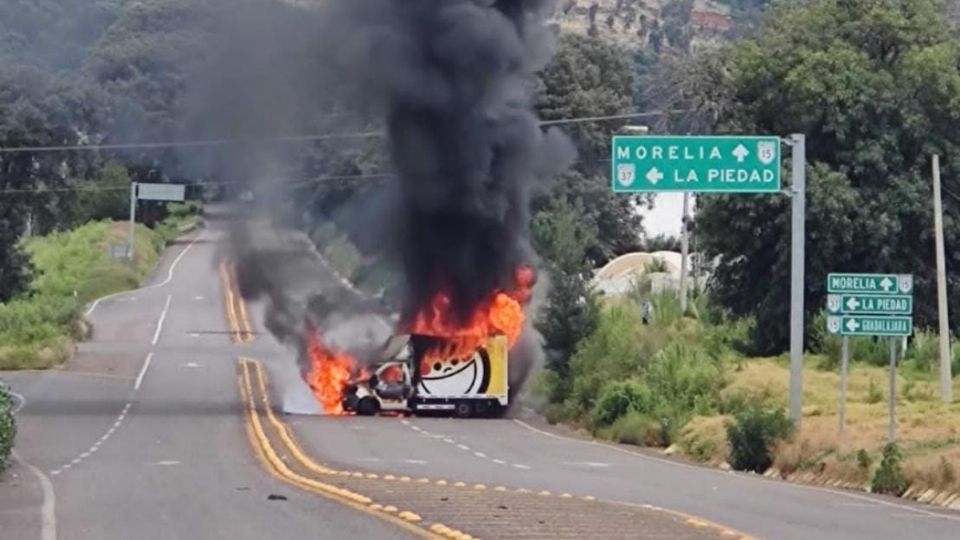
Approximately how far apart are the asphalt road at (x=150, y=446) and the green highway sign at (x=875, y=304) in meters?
11.3

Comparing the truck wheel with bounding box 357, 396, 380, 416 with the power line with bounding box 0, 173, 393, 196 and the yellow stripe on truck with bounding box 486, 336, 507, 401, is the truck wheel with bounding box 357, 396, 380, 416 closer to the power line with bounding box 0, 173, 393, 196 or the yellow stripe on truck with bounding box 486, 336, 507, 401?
the yellow stripe on truck with bounding box 486, 336, 507, 401

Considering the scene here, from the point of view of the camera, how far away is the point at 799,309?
4384 cm

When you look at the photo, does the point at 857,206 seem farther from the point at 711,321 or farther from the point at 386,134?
the point at 386,134

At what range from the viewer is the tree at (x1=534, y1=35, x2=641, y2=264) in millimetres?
97825

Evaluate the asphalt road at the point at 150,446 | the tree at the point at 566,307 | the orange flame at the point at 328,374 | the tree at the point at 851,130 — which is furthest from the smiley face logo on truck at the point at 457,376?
the tree at the point at 851,130

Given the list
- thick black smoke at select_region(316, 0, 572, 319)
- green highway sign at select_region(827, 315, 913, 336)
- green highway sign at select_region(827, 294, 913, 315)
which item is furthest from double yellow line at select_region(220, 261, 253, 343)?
green highway sign at select_region(827, 315, 913, 336)

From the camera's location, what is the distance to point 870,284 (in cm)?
3791

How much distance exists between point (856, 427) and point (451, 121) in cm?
1957

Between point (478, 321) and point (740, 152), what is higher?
point (740, 152)

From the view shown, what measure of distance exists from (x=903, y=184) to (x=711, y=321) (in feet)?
36.8

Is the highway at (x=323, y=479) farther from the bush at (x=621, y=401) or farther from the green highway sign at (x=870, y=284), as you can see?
the green highway sign at (x=870, y=284)

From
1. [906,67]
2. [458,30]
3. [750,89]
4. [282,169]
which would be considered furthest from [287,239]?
[906,67]

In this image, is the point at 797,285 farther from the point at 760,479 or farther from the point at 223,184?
the point at 223,184

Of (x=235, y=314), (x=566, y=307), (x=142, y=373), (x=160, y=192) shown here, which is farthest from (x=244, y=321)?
(x=566, y=307)
